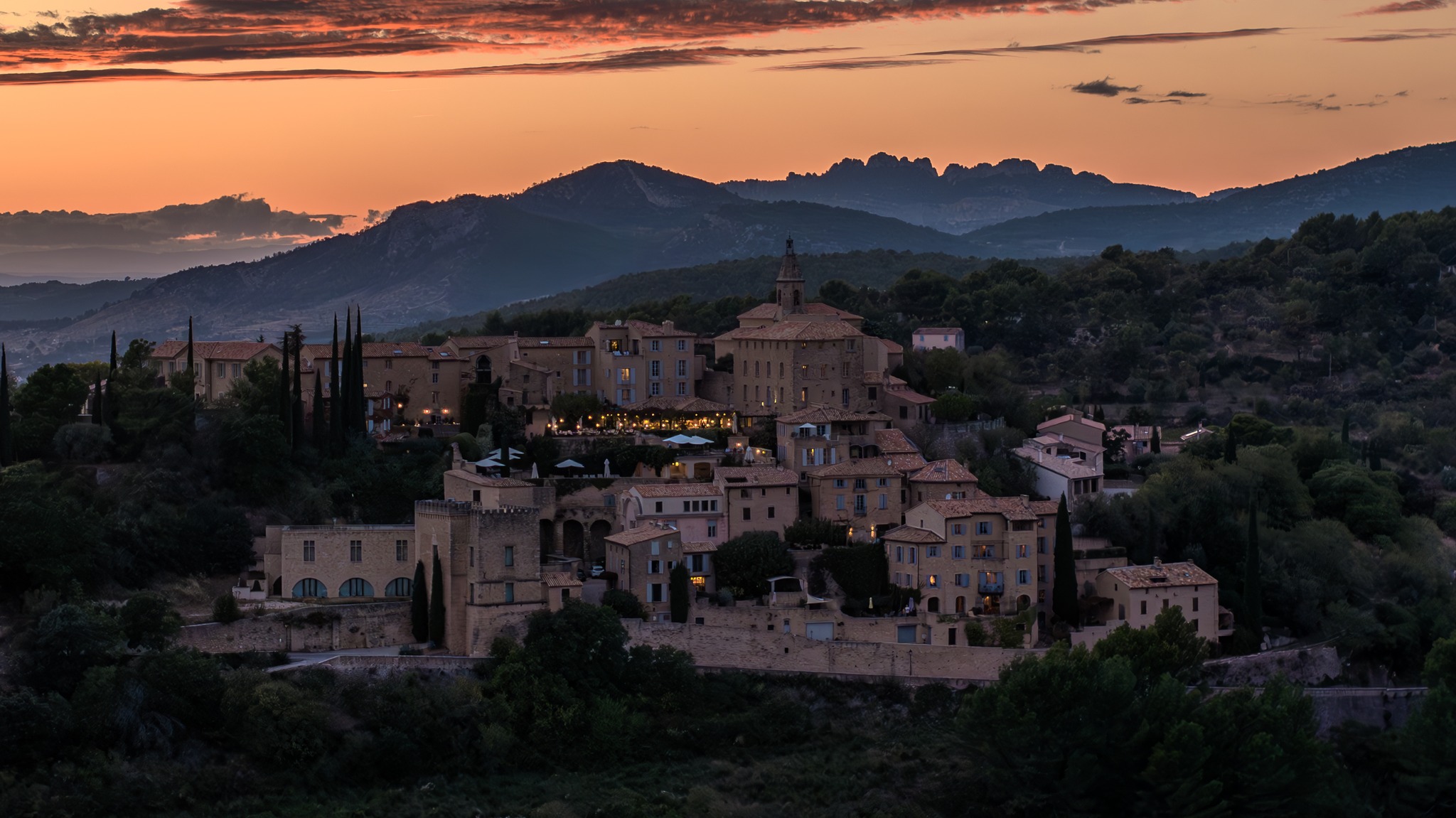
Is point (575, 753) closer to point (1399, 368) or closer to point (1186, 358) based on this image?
point (1186, 358)

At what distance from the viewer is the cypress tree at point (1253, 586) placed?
43875 millimetres

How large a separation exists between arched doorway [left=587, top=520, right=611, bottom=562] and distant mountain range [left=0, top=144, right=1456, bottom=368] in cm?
6121

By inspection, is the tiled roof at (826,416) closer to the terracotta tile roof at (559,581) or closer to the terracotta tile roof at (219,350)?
the terracotta tile roof at (559,581)

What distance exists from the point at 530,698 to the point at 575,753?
150cm

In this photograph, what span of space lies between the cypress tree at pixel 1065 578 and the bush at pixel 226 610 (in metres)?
19.0

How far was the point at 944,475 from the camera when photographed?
43.6 metres

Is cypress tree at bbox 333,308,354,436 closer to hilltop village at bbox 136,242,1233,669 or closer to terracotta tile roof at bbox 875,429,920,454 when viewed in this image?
hilltop village at bbox 136,242,1233,669

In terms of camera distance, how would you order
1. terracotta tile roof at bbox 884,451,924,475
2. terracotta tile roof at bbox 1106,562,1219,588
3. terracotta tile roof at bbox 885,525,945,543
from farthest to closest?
1. terracotta tile roof at bbox 884,451,924,475
2. terracotta tile roof at bbox 1106,562,1219,588
3. terracotta tile roof at bbox 885,525,945,543

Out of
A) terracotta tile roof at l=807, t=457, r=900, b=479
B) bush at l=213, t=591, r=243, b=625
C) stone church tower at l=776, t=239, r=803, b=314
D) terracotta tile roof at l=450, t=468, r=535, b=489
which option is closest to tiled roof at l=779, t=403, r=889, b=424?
terracotta tile roof at l=807, t=457, r=900, b=479

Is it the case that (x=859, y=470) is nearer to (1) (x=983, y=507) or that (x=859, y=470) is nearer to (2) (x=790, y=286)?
(1) (x=983, y=507)

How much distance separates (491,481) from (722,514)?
5.71 metres

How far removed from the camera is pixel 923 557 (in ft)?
135

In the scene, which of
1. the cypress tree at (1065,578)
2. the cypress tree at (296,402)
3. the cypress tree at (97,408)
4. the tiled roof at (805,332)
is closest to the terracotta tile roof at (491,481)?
the cypress tree at (296,402)

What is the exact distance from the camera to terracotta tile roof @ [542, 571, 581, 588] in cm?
3856
